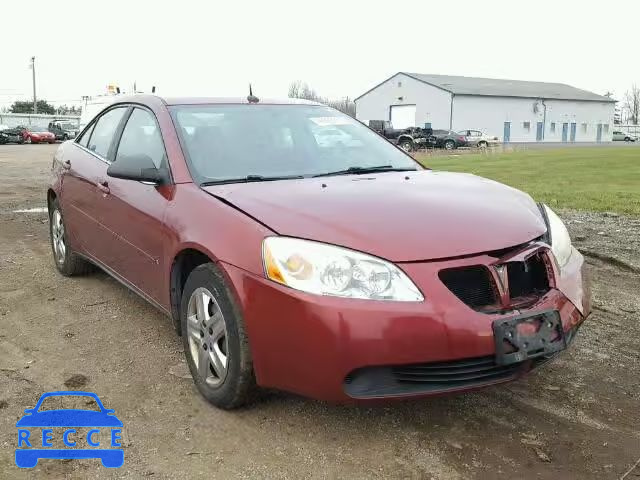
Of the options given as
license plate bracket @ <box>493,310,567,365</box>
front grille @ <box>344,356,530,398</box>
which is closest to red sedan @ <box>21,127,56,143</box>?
front grille @ <box>344,356,530,398</box>

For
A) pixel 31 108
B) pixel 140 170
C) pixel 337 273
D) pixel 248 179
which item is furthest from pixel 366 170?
pixel 31 108

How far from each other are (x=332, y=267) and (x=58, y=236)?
3848 mm

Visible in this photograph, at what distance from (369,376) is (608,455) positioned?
1.08 m

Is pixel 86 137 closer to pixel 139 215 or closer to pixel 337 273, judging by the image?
pixel 139 215

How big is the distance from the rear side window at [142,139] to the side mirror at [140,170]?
0.05 m

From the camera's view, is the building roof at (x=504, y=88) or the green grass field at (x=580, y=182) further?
the building roof at (x=504, y=88)

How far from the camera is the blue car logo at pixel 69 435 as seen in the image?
8.91 feet

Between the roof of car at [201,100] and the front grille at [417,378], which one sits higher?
the roof of car at [201,100]

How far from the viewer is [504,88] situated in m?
66.2

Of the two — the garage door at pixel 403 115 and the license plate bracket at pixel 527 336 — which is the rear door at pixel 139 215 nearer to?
the license plate bracket at pixel 527 336

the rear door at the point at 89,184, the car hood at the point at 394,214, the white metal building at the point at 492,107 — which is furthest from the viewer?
the white metal building at the point at 492,107

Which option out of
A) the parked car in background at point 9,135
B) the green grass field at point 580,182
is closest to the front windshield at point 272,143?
the green grass field at point 580,182

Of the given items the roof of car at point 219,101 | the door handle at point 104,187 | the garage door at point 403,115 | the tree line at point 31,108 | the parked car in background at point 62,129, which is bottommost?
the door handle at point 104,187

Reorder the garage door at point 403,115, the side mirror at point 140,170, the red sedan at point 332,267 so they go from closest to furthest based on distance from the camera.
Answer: the red sedan at point 332,267
the side mirror at point 140,170
the garage door at point 403,115
